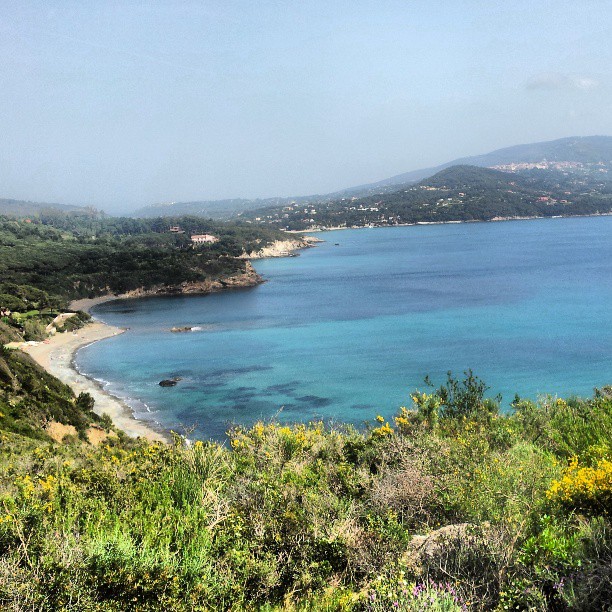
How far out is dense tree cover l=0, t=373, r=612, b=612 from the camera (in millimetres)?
3828

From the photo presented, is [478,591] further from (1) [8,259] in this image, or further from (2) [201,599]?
(1) [8,259]

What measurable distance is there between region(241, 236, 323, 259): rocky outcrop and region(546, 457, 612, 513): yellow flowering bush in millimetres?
96892

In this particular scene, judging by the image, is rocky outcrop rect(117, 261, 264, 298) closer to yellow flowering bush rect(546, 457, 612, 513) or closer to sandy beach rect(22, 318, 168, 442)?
sandy beach rect(22, 318, 168, 442)

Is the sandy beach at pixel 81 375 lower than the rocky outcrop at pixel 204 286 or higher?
lower

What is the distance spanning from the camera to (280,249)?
4286 inches

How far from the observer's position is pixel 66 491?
589 centimetres

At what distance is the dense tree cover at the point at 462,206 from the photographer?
154 meters

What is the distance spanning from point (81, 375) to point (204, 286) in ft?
125

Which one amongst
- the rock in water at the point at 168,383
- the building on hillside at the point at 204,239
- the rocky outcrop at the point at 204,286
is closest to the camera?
the rock in water at the point at 168,383

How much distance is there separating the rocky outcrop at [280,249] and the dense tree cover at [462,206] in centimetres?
3839

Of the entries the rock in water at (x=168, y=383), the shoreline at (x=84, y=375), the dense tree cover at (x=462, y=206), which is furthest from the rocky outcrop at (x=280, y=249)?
the rock in water at (x=168, y=383)

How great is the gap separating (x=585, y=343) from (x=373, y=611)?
3231 cm

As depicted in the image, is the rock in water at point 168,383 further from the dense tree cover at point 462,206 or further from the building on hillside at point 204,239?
the dense tree cover at point 462,206

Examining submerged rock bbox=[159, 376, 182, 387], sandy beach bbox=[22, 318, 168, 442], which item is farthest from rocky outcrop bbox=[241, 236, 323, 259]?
submerged rock bbox=[159, 376, 182, 387]
